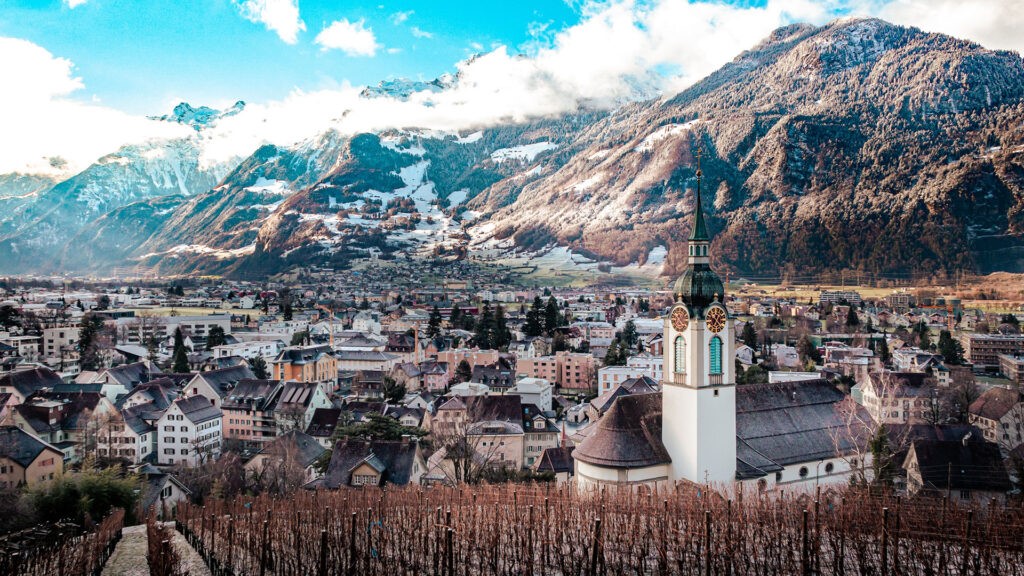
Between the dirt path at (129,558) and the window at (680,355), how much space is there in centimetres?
1857

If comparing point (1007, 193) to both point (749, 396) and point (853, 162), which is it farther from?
point (749, 396)

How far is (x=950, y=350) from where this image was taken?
7731 cm

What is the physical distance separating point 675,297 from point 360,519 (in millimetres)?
13690

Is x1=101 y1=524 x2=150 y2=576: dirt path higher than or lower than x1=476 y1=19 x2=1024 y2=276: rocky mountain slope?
lower

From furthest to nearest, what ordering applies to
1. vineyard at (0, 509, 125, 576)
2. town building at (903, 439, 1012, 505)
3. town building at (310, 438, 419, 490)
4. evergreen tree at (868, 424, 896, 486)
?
town building at (310, 438, 419, 490), town building at (903, 439, 1012, 505), evergreen tree at (868, 424, 896, 486), vineyard at (0, 509, 125, 576)

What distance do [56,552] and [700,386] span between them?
20637mm

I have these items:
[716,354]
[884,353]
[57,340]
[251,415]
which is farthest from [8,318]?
[884,353]

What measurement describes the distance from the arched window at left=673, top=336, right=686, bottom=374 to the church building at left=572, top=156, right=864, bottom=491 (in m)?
0.04

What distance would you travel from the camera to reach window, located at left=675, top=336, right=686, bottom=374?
27781 mm

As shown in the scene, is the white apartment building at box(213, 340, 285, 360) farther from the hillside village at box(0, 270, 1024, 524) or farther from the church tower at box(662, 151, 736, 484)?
the church tower at box(662, 151, 736, 484)

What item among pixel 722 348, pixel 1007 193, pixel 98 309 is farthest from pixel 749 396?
pixel 1007 193

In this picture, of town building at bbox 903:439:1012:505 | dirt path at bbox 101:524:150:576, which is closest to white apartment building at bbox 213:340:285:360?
dirt path at bbox 101:524:150:576

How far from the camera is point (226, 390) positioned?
67.8 m

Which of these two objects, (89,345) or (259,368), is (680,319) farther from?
(89,345)
